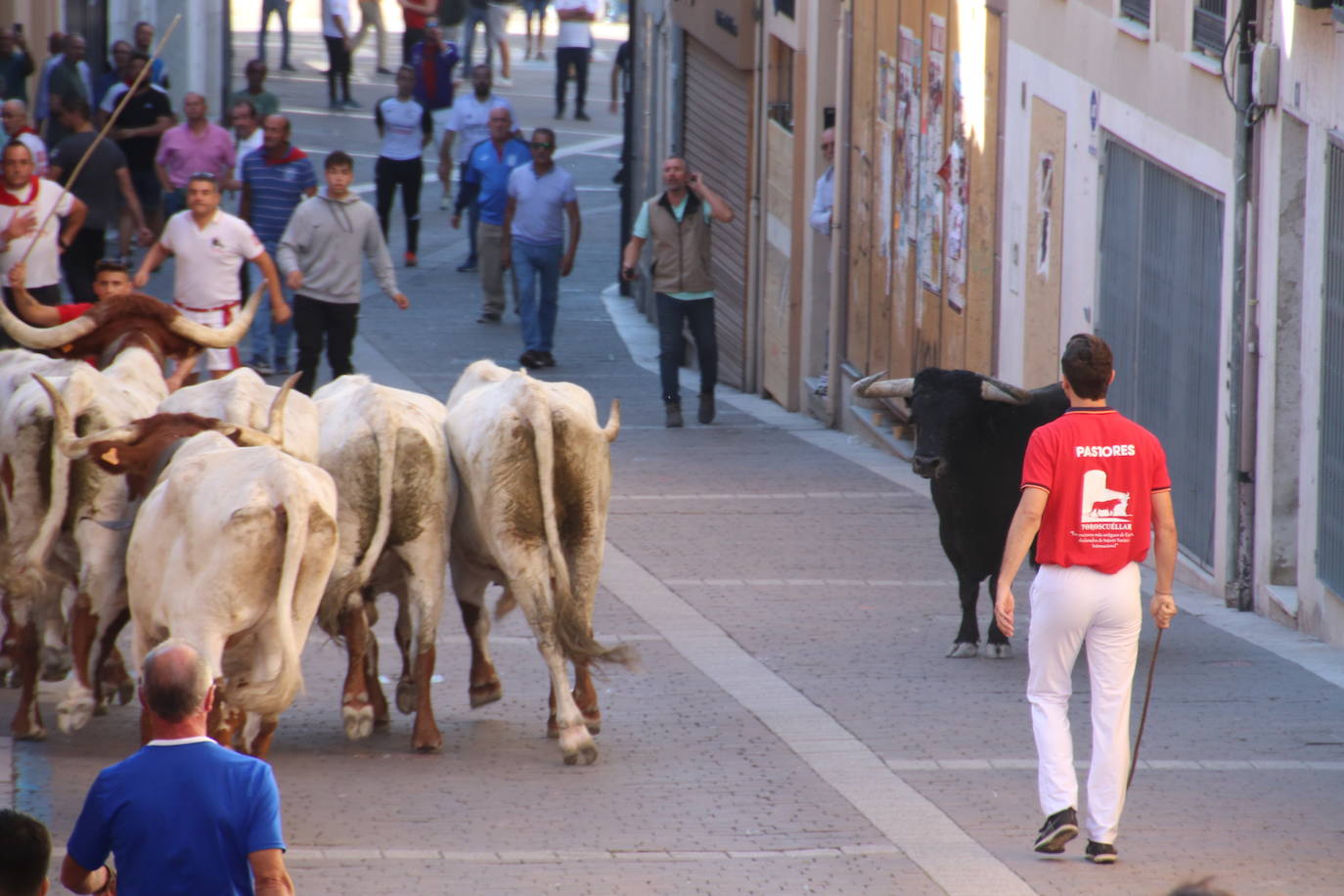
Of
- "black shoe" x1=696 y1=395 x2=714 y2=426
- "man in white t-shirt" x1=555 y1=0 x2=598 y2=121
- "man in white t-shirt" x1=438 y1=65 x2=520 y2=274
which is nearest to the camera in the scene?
"black shoe" x1=696 y1=395 x2=714 y2=426

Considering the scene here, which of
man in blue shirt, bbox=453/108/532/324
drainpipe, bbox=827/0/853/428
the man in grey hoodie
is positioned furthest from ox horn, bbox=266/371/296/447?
man in blue shirt, bbox=453/108/532/324

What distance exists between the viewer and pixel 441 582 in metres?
9.12

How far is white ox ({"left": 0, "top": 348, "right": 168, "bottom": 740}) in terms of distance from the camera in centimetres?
897

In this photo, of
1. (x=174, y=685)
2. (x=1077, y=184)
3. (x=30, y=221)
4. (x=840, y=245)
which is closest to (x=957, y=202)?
(x=1077, y=184)

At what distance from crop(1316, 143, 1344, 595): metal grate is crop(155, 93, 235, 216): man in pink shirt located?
13.9 m

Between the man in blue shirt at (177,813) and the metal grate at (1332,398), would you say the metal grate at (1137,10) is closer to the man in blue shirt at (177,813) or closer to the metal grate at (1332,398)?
the metal grate at (1332,398)

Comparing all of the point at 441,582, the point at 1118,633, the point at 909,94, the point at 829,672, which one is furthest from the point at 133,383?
the point at 909,94

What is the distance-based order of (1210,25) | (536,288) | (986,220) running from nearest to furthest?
(1210,25)
(986,220)
(536,288)

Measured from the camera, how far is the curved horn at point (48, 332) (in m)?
10.2

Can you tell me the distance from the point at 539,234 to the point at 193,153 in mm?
4022

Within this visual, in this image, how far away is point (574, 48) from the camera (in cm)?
3869

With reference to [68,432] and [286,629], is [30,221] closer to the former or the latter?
[68,432]

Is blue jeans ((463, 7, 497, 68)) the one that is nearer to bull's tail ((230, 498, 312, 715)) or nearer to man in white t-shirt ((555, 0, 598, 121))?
man in white t-shirt ((555, 0, 598, 121))

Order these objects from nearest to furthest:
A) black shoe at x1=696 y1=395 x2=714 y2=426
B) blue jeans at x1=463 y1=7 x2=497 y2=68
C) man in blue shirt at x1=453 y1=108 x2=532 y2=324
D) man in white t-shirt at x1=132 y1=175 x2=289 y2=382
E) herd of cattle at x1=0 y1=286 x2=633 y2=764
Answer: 1. herd of cattle at x1=0 y1=286 x2=633 y2=764
2. man in white t-shirt at x1=132 y1=175 x2=289 y2=382
3. black shoe at x1=696 y1=395 x2=714 y2=426
4. man in blue shirt at x1=453 y1=108 x2=532 y2=324
5. blue jeans at x1=463 y1=7 x2=497 y2=68
